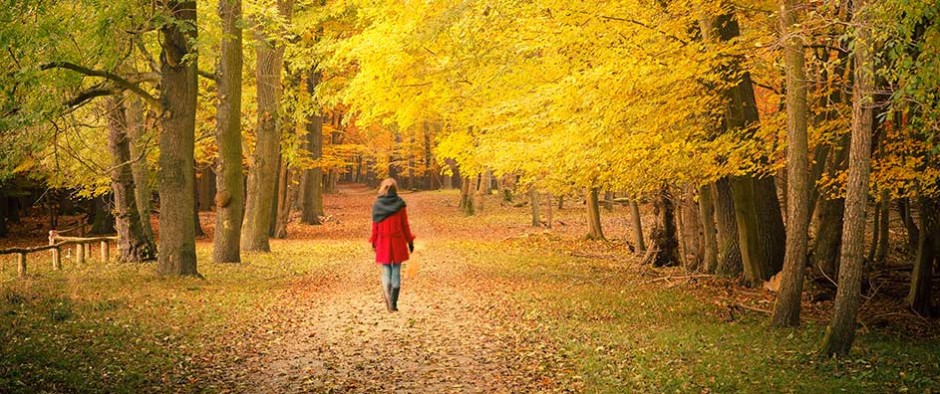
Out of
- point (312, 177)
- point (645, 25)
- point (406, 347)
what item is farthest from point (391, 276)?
point (312, 177)

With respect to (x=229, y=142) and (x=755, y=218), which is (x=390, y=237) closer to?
(x=755, y=218)

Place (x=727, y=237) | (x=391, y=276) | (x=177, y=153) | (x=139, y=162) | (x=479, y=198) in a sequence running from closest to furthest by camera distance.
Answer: (x=391, y=276) < (x=177, y=153) < (x=727, y=237) < (x=139, y=162) < (x=479, y=198)

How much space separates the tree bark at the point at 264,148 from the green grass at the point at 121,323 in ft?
19.0

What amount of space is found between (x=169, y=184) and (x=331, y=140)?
33452 millimetres

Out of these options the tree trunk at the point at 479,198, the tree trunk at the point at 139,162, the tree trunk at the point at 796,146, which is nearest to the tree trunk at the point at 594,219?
the tree trunk at the point at 139,162

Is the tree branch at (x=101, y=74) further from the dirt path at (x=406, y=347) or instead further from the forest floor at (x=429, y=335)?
the dirt path at (x=406, y=347)

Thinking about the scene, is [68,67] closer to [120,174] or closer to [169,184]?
[169,184]

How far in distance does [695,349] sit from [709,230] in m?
8.41

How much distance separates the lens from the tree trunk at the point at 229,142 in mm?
19656

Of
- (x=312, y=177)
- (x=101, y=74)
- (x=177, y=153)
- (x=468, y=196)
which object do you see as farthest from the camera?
(x=468, y=196)

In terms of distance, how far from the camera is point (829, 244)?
16.1 metres

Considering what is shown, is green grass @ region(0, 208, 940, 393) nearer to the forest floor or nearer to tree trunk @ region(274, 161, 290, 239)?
the forest floor

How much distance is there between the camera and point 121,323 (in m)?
10.9

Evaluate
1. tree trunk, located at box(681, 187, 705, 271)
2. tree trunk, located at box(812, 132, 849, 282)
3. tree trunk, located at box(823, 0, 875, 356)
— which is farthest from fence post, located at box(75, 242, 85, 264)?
tree trunk, located at box(823, 0, 875, 356)
